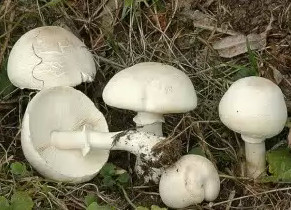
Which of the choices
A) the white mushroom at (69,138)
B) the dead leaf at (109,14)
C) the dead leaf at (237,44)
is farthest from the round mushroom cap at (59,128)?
the dead leaf at (237,44)

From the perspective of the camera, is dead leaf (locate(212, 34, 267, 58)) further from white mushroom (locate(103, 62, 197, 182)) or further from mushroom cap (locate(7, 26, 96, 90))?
mushroom cap (locate(7, 26, 96, 90))

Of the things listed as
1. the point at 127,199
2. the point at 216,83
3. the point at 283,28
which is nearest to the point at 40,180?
the point at 127,199

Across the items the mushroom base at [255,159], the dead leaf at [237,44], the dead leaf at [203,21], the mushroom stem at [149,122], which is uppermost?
the dead leaf at [203,21]

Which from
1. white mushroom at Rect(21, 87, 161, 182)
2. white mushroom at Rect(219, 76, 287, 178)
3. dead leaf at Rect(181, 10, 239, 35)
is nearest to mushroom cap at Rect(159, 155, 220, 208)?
white mushroom at Rect(21, 87, 161, 182)

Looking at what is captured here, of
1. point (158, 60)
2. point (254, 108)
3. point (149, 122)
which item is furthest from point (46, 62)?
point (254, 108)

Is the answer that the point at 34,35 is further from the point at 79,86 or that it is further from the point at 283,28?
the point at 283,28

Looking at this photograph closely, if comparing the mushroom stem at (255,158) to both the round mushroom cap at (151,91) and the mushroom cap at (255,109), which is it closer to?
the mushroom cap at (255,109)

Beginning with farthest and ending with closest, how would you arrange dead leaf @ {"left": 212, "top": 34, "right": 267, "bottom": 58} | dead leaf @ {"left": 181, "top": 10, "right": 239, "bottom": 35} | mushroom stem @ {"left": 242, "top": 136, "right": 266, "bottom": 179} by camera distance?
dead leaf @ {"left": 181, "top": 10, "right": 239, "bottom": 35} < dead leaf @ {"left": 212, "top": 34, "right": 267, "bottom": 58} < mushroom stem @ {"left": 242, "top": 136, "right": 266, "bottom": 179}
